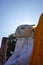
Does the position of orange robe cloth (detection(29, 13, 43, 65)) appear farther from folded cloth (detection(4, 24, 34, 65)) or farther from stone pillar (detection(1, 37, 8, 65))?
stone pillar (detection(1, 37, 8, 65))

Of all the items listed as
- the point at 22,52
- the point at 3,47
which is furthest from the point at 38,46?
the point at 3,47

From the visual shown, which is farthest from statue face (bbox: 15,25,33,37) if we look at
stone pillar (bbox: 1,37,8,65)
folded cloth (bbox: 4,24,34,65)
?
stone pillar (bbox: 1,37,8,65)

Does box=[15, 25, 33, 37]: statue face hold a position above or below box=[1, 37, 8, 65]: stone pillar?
above

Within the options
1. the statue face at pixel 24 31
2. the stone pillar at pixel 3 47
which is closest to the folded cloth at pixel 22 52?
the statue face at pixel 24 31

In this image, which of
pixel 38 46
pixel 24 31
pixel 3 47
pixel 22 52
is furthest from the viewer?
pixel 3 47

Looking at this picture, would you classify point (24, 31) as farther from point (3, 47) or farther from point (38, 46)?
point (3, 47)

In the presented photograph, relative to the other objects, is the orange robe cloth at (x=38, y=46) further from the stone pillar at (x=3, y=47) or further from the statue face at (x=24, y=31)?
the stone pillar at (x=3, y=47)

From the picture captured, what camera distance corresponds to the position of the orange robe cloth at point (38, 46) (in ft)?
11.1

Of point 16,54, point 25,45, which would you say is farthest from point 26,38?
point 16,54

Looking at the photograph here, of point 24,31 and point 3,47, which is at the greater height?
→ point 24,31

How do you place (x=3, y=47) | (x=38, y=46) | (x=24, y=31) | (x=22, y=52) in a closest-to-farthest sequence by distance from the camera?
(x=38, y=46) < (x=22, y=52) < (x=24, y=31) < (x=3, y=47)

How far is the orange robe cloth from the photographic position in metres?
3.38

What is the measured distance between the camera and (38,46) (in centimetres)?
347

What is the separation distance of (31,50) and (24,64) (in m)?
0.31
